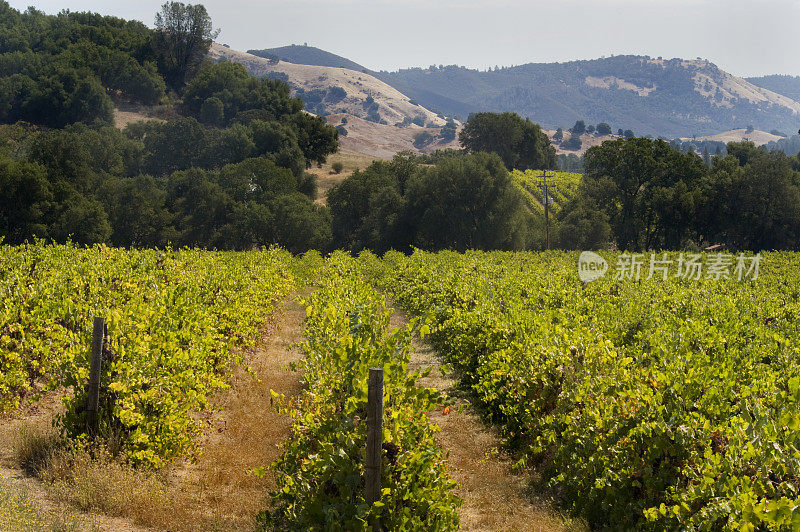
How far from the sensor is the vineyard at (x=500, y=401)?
5043 millimetres

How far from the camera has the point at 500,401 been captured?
9.58 meters

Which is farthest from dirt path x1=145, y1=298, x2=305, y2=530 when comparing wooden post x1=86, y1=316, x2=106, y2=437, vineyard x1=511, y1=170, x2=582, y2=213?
vineyard x1=511, y1=170, x2=582, y2=213

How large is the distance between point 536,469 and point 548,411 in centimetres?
72

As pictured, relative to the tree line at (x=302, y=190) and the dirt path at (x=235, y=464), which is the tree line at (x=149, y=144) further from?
the dirt path at (x=235, y=464)

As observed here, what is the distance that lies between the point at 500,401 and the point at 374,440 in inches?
188

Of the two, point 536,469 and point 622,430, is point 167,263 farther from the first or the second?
point 622,430

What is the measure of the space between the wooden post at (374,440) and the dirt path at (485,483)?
889 millimetres

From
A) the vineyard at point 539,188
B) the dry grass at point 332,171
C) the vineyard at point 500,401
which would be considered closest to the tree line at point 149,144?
the dry grass at point 332,171

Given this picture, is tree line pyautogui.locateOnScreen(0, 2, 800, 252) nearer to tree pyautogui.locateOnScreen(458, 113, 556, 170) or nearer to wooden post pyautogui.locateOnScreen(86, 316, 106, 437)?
tree pyautogui.locateOnScreen(458, 113, 556, 170)

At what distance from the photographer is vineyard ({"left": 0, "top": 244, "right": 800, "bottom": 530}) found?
504 centimetres

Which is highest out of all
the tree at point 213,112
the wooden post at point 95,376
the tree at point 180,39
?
the tree at point 180,39

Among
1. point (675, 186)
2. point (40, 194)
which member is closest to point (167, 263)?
point (40, 194)

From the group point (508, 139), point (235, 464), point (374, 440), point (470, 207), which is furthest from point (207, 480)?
point (508, 139)

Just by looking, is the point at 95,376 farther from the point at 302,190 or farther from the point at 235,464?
the point at 302,190
